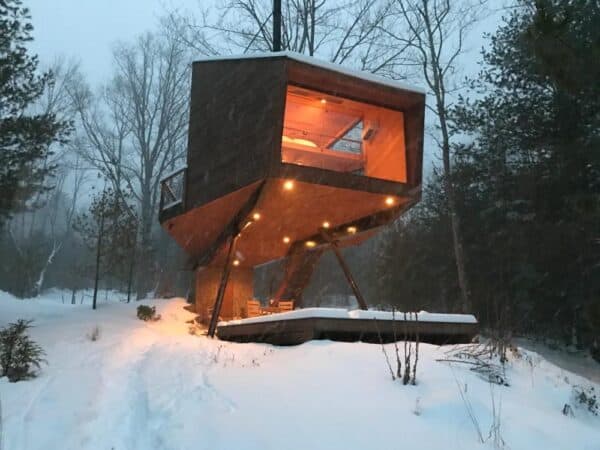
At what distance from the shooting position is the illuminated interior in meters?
10.8

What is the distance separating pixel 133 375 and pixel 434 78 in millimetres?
15142

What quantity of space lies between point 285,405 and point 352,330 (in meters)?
3.45

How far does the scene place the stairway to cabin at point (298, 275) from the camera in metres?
14.2

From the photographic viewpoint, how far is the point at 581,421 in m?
4.36

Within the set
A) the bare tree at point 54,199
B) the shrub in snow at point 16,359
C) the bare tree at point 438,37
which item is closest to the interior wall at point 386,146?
the bare tree at point 438,37

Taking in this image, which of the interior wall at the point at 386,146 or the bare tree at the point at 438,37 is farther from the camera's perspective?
the bare tree at the point at 438,37

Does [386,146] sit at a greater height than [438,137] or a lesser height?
lesser

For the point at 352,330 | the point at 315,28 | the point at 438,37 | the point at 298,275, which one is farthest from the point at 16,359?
the point at 438,37

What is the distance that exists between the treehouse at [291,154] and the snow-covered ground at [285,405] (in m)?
3.89

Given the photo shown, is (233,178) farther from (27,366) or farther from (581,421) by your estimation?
(581,421)

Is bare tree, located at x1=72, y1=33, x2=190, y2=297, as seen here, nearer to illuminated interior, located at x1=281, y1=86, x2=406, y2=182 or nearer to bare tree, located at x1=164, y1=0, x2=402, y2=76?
bare tree, located at x1=164, y1=0, x2=402, y2=76

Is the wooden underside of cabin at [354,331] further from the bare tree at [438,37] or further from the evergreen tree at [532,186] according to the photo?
the bare tree at [438,37]

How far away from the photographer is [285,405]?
4258mm

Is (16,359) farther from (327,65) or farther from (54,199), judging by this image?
(54,199)
